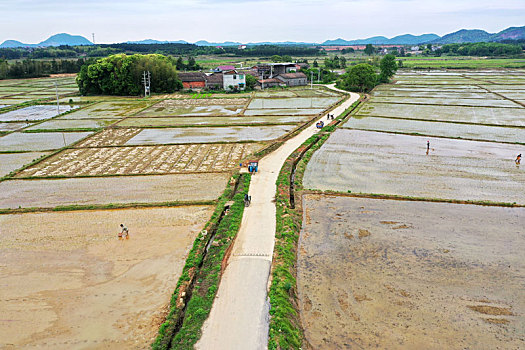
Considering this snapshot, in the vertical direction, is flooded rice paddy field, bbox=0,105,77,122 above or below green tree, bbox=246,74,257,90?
below

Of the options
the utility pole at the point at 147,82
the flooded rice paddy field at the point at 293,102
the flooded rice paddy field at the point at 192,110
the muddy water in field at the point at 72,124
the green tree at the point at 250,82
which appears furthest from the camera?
the green tree at the point at 250,82

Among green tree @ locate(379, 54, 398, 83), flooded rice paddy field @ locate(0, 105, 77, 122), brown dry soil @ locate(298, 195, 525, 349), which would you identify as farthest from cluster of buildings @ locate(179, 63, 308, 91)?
brown dry soil @ locate(298, 195, 525, 349)

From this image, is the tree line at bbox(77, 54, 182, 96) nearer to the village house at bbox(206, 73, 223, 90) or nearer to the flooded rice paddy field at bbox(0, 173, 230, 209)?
the village house at bbox(206, 73, 223, 90)

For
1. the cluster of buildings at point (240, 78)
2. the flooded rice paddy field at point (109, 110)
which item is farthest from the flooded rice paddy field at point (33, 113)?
the cluster of buildings at point (240, 78)

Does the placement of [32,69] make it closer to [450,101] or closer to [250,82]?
[250,82]

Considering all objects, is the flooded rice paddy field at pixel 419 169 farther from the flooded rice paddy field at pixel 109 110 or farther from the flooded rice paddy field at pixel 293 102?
the flooded rice paddy field at pixel 109 110

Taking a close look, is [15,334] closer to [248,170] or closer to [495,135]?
[248,170]
